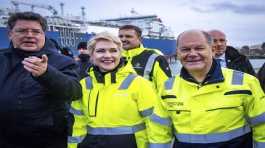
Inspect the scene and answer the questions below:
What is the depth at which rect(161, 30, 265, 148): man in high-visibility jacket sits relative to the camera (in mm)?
2389

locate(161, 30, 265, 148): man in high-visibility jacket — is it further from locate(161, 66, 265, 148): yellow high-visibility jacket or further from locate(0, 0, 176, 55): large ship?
locate(0, 0, 176, 55): large ship

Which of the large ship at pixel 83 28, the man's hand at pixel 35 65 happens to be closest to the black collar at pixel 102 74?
the man's hand at pixel 35 65

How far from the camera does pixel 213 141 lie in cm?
239

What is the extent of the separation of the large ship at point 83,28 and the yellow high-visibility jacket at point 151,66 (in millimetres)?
25331

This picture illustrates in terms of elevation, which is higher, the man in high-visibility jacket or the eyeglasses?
the eyeglasses

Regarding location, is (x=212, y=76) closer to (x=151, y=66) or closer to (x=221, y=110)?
(x=221, y=110)

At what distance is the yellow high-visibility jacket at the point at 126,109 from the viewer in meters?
2.63

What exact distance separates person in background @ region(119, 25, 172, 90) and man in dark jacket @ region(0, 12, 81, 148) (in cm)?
179

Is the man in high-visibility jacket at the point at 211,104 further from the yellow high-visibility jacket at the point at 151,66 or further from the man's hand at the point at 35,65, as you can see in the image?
the yellow high-visibility jacket at the point at 151,66

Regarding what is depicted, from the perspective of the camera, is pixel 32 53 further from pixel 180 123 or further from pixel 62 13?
pixel 62 13

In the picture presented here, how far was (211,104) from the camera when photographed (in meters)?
2.38

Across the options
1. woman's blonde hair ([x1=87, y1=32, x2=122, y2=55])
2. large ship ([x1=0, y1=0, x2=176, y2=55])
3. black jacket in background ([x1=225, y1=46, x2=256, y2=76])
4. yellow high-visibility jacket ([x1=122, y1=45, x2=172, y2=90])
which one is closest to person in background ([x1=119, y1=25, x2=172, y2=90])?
yellow high-visibility jacket ([x1=122, y1=45, x2=172, y2=90])

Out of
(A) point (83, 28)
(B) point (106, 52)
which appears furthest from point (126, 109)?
(A) point (83, 28)

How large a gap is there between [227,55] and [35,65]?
10.6 feet
